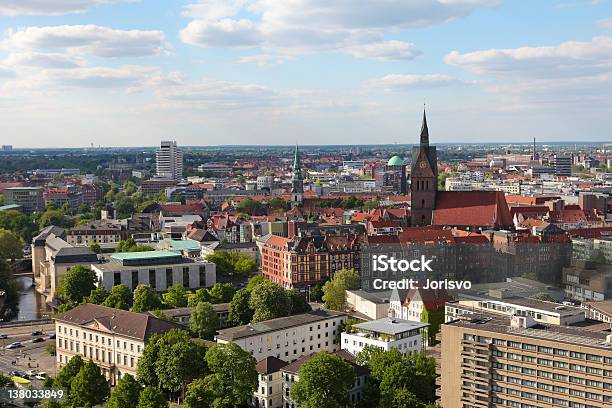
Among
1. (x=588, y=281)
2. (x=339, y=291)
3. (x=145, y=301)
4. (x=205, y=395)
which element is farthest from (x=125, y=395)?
(x=588, y=281)

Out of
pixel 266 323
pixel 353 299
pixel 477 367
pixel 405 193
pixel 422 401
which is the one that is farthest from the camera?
pixel 405 193

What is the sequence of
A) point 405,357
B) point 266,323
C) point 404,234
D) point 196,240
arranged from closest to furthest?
point 405,357
point 266,323
point 404,234
point 196,240

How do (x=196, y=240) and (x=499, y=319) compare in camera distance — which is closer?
(x=499, y=319)

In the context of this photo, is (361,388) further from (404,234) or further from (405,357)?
(404,234)

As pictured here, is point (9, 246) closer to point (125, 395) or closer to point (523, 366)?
point (125, 395)

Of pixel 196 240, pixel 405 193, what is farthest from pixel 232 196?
pixel 196 240

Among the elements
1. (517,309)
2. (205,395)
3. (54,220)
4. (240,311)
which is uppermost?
(517,309)
